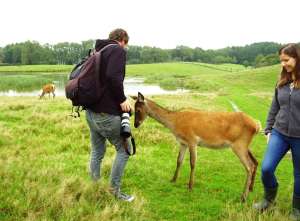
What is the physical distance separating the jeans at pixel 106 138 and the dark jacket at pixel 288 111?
7.23 feet

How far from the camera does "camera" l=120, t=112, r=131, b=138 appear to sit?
587 cm

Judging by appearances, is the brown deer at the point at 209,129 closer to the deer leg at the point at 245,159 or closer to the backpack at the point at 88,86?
the deer leg at the point at 245,159

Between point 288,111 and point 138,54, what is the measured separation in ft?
487

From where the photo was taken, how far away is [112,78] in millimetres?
5715

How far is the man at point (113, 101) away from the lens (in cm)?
574

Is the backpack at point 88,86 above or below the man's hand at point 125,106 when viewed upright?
above

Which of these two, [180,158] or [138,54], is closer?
[180,158]

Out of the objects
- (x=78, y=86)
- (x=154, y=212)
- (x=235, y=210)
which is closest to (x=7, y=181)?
(x=78, y=86)

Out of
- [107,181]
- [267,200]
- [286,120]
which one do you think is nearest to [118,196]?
[107,181]

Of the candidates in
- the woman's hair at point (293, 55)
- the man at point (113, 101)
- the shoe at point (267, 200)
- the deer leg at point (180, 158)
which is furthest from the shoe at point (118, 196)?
the woman's hair at point (293, 55)

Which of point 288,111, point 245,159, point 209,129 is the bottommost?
point 245,159

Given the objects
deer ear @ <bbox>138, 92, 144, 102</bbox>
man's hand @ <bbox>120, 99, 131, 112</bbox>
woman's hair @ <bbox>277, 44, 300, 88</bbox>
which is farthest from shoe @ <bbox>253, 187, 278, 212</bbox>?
deer ear @ <bbox>138, 92, 144, 102</bbox>

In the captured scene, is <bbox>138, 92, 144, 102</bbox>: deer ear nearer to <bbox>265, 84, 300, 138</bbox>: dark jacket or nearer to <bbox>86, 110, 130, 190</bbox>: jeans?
<bbox>86, 110, 130, 190</bbox>: jeans

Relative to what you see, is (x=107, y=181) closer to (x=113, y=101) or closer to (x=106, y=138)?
(x=106, y=138)
